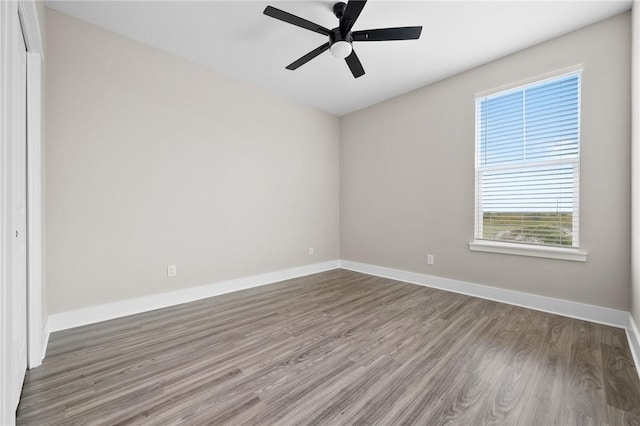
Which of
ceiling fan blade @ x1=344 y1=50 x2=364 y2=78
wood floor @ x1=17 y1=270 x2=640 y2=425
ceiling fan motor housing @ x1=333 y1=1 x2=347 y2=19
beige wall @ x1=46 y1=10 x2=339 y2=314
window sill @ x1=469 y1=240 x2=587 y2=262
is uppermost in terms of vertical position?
ceiling fan motor housing @ x1=333 y1=1 x2=347 y2=19

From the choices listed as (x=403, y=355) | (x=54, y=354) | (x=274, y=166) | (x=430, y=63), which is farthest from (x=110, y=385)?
(x=430, y=63)

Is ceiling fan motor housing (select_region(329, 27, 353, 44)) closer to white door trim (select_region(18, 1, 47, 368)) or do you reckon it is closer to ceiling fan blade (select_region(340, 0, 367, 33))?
ceiling fan blade (select_region(340, 0, 367, 33))

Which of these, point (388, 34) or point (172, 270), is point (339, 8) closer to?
point (388, 34)

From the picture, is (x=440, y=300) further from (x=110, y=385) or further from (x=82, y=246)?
(x=82, y=246)

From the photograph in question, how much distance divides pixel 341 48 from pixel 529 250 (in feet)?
9.19

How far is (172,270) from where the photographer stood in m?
3.02

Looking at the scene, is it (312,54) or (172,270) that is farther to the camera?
(172,270)

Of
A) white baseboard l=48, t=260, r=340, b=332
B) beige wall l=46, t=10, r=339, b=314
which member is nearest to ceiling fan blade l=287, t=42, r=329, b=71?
beige wall l=46, t=10, r=339, b=314

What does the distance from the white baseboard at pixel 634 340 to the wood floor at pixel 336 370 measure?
5 centimetres

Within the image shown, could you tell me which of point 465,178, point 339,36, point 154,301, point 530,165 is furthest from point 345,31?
point 154,301

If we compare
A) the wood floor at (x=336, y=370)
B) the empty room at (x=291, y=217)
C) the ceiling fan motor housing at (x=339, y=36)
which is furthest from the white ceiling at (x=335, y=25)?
the wood floor at (x=336, y=370)

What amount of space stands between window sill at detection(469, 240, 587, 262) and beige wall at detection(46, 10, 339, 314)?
2593 millimetres

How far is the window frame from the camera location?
8.57 ft

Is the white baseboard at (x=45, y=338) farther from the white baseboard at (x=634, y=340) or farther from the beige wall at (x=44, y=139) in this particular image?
the white baseboard at (x=634, y=340)
